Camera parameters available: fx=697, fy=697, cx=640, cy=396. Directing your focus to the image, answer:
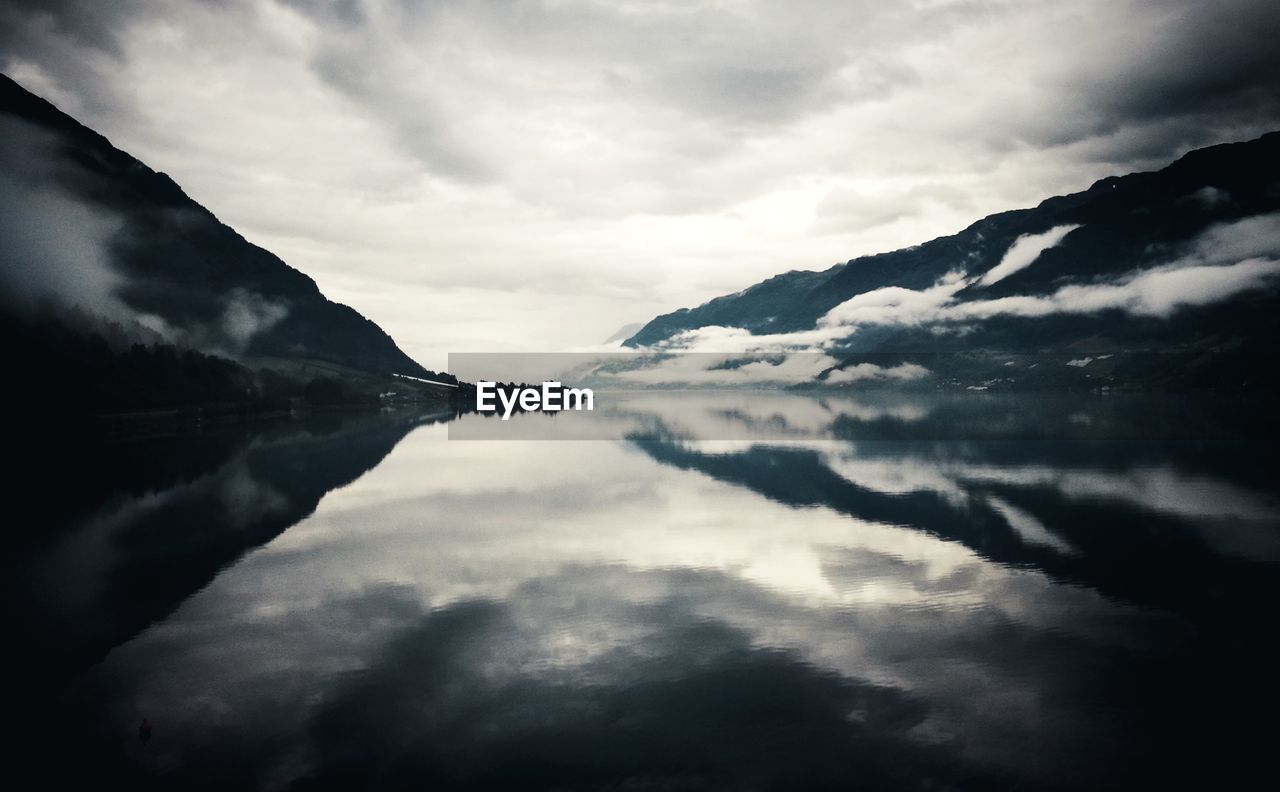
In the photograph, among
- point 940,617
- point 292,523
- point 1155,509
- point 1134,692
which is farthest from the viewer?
point 1155,509

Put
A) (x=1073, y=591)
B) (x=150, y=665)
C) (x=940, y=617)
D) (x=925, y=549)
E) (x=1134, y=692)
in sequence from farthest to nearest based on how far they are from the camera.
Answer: (x=925, y=549), (x=1073, y=591), (x=940, y=617), (x=150, y=665), (x=1134, y=692)

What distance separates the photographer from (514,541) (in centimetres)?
6594

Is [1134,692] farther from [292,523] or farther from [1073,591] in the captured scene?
[292,523]

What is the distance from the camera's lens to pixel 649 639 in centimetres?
3966

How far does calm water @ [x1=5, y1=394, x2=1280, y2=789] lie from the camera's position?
27266mm

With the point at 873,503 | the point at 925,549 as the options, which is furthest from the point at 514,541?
the point at 873,503

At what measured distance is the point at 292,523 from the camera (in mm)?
74812

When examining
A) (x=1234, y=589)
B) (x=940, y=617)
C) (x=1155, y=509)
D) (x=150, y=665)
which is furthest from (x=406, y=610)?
(x=1155, y=509)

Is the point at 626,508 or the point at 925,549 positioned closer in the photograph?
the point at 925,549

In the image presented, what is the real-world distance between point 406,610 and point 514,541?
68.4 feet

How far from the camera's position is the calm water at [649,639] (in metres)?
27.3

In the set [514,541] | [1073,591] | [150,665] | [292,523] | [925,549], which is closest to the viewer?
[150,665]

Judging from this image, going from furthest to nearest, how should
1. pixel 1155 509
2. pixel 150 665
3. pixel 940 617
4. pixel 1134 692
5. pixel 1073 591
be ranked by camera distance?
pixel 1155 509
pixel 1073 591
pixel 940 617
pixel 150 665
pixel 1134 692

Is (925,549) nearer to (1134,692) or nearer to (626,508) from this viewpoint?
(1134,692)
